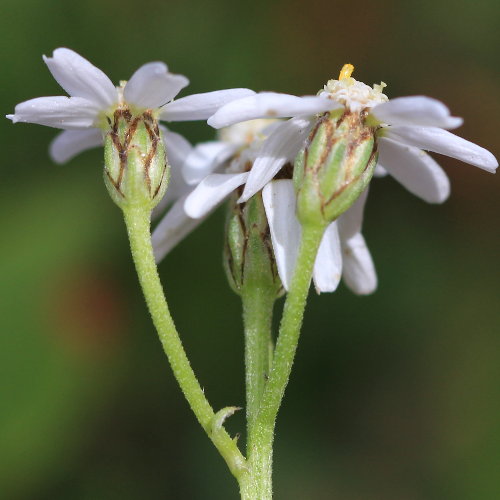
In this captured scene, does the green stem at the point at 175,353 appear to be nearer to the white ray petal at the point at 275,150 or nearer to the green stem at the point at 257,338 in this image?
the green stem at the point at 257,338

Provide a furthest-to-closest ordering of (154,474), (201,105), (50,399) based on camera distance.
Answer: (154,474) < (50,399) < (201,105)

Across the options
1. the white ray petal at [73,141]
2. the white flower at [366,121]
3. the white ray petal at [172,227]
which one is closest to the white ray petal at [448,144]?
the white flower at [366,121]

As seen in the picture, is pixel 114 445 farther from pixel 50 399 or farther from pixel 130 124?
pixel 130 124

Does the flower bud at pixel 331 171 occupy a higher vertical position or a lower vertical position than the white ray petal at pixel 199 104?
lower

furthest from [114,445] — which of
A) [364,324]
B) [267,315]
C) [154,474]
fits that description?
[267,315]

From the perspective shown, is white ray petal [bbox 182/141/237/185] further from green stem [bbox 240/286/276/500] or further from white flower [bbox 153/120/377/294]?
green stem [bbox 240/286/276/500]

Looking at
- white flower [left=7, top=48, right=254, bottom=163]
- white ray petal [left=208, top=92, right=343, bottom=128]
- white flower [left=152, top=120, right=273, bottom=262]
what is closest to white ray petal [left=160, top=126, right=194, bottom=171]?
white flower [left=152, top=120, right=273, bottom=262]

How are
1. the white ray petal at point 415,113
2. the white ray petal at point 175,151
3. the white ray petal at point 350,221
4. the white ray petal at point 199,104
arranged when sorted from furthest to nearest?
the white ray petal at point 175,151
the white ray petal at point 350,221
the white ray petal at point 199,104
the white ray petal at point 415,113
